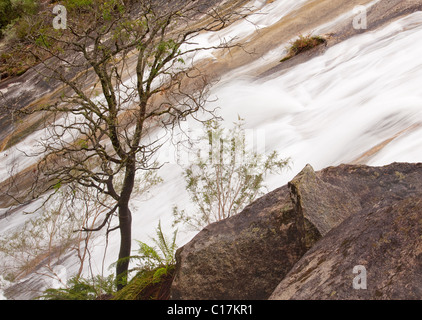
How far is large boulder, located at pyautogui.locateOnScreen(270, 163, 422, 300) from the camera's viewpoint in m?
3.23

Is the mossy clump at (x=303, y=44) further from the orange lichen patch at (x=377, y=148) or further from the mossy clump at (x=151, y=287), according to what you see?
the mossy clump at (x=151, y=287)

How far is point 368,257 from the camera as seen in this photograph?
3520mm

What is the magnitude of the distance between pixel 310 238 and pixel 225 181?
164 inches

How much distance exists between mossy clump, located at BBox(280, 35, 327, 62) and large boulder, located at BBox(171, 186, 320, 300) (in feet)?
27.5

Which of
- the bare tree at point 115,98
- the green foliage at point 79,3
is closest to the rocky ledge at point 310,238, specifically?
the bare tree at point 115,98

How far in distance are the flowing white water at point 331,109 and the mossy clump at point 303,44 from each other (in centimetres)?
51

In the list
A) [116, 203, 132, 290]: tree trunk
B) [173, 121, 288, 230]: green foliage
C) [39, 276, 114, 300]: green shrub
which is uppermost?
[173, 121, 288, 230]: green foliage

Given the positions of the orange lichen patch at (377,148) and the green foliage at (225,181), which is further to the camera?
the orange lichen patch at (377,148)

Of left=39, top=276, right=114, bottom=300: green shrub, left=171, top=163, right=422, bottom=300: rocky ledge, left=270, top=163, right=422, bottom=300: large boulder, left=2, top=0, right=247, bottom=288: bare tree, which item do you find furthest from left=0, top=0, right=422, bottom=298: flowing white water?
left=270, top=163, right=422, bottom=300: large boulder

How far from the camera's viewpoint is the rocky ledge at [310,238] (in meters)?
3.60

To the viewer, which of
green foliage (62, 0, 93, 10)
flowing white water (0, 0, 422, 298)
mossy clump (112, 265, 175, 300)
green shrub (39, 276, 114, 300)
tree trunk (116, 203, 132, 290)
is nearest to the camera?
mossy clump (112, 265, 175, 300)

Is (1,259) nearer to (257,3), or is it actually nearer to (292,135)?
(292,135)

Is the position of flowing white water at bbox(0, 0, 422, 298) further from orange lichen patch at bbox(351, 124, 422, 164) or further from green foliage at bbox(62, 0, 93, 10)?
green foliage at bbox(62, 0, 93, 10)
